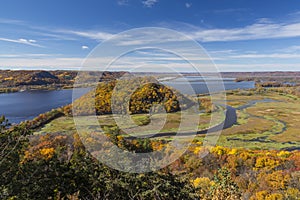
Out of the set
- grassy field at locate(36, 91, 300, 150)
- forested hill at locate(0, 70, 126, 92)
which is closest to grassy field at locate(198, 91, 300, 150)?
grassy field at locate(36, 91, 300, 150)

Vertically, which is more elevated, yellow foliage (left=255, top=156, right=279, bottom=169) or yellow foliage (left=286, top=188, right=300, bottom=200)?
yellow foliage (left=286, top=188, right=300, bottom=200)

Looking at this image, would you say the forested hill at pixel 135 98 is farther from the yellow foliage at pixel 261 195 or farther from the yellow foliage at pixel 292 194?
the yellow foliage at pixel 292 194

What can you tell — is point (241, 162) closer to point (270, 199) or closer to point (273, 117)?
point (270, 199)

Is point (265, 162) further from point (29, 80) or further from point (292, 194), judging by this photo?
point (29, 80)

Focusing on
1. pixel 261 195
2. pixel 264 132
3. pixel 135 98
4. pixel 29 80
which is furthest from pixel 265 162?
pixel 29 80

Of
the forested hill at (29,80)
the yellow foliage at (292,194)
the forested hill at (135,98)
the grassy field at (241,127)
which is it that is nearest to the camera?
the yellow foliage at (292,194)

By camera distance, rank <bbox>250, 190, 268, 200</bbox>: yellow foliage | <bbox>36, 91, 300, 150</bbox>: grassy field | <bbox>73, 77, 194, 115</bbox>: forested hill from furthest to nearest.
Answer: <bbox>36, 91, 300, 150</bbox>: grassy field → <bbox>73, 77, 194, 115</bbox>: forested hill → <bbox>250, 190, 268, 200</bbox>: yellow foliage

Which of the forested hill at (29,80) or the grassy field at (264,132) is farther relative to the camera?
the forested hill at (29,80)

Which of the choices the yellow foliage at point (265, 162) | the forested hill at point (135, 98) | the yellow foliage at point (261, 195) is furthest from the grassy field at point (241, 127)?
the yellow foliage at point (261, 195)

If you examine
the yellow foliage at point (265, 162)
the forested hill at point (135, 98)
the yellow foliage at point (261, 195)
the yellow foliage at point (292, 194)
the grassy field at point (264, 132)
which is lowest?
the grassy field at point (264, 132)

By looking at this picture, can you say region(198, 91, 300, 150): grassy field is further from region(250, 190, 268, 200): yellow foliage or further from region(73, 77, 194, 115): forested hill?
region(250, 190, 268, 200): yellow foliage

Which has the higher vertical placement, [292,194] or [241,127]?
[292,194]
